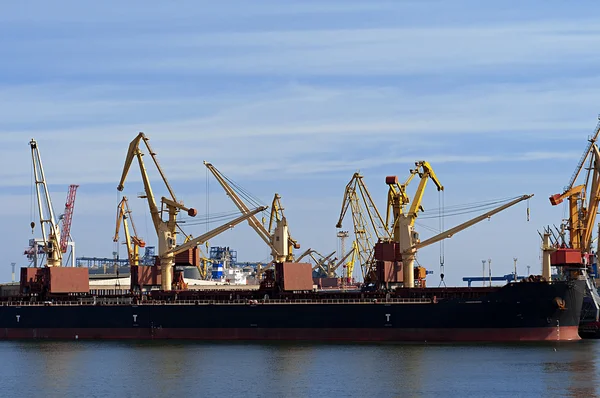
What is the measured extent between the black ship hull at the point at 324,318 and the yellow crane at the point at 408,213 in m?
5.45

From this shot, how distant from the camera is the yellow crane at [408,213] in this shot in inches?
3009

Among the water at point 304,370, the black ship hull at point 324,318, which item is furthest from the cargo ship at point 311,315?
the water at point 304,370

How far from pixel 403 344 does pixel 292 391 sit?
19464 millimetres

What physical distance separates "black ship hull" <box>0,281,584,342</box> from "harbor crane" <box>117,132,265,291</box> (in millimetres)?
5609

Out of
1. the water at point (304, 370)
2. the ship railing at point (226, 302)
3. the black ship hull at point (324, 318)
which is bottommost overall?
the water at point (304, 370)

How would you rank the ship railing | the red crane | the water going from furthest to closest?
the red crane < the ship railing < the water

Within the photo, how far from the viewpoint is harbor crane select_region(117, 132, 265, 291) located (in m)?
81.2

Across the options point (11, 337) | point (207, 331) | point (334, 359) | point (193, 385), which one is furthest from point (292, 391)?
point (11, 337)

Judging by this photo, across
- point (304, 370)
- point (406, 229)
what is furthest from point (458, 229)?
point (304, 370)

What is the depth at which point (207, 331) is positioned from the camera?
243ft

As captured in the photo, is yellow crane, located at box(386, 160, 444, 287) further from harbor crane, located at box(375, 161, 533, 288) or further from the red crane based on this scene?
the red crane

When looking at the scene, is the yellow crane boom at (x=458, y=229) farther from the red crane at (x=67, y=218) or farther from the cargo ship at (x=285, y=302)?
the red crane at (x=67, y=218)

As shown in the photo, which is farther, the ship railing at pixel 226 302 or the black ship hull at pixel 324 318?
the ship railing at pixel 226 302

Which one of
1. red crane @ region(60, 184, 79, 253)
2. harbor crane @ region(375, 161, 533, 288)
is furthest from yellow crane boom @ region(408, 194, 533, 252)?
red crane @ region(60, 184, 79, 253)
